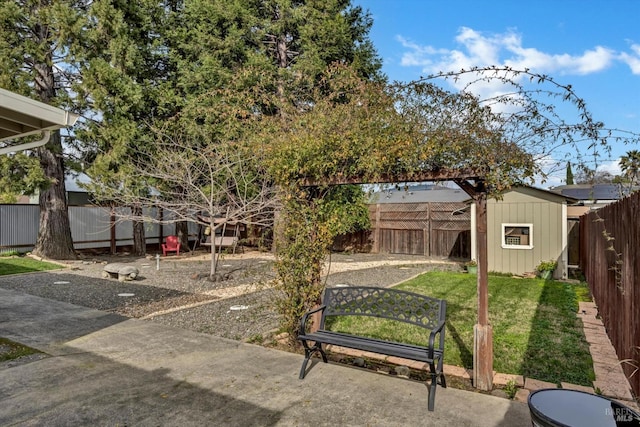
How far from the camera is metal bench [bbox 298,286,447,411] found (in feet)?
10.9

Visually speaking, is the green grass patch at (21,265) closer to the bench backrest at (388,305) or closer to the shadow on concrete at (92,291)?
the shadow on concrete at (92,291)

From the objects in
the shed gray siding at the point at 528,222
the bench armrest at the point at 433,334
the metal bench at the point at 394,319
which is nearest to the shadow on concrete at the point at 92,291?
the metal bench at the point at 394,319

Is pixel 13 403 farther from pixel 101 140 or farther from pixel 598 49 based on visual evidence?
pixel 598 49

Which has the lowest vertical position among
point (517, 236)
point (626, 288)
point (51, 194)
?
point (626, 288)

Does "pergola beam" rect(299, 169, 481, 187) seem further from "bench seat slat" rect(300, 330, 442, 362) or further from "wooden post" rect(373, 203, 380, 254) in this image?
"wooden post" rect(373, 203, 380, 254)

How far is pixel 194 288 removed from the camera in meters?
8.46

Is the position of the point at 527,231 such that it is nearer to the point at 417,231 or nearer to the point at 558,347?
the point at 417,231

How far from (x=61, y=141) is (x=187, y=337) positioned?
36.0 feet

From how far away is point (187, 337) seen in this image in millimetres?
5012

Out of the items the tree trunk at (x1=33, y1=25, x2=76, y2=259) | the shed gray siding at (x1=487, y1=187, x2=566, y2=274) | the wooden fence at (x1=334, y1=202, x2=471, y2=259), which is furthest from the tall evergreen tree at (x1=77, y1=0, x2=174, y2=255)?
the shed gray siding at (x1=487, y1=187, x2=566, y2=274)

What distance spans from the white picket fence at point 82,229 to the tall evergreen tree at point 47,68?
1259mm

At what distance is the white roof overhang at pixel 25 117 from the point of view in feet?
13.8

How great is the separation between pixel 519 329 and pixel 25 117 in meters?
6.90

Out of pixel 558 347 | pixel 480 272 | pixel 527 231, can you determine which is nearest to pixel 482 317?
pixel 480 272
